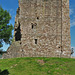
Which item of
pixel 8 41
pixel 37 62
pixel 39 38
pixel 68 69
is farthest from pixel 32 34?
pixel 68 69

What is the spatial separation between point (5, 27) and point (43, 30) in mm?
8417

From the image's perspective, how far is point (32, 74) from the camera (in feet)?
53.2

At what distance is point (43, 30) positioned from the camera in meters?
26.1

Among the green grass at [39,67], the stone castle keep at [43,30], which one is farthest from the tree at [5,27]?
the green grass at [39,67]

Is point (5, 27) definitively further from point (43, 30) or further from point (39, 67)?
point (39, 67)

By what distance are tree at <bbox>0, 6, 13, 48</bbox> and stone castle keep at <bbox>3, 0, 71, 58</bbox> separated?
2.30m

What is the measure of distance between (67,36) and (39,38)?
6465 millimetres

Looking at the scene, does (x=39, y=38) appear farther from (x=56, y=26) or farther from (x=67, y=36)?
(x=67, y=36)

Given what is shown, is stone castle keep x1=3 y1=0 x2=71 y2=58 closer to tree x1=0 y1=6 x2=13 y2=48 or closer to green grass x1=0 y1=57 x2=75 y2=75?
tree x1=0 y1=6 x2=13 y2=48

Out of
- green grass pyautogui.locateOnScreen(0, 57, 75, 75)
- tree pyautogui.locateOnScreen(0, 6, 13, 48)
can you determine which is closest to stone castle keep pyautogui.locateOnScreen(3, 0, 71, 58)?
tree pyautogui.locateOnScreen(0, 6, 13, 48)

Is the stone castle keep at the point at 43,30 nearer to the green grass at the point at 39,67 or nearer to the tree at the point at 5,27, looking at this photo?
the tree at the point at 5,27

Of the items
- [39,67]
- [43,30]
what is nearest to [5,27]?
[43,30]

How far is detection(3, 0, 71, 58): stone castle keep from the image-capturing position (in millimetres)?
25172

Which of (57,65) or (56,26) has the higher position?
(56,26)
